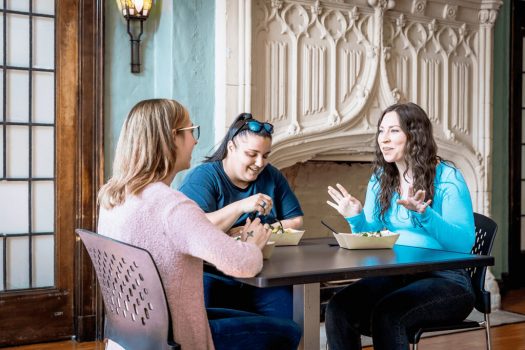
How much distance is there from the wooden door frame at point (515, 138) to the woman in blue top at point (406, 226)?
292 cm

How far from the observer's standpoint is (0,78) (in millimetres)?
3686

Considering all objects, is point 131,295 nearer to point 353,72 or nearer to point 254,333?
point 254,333

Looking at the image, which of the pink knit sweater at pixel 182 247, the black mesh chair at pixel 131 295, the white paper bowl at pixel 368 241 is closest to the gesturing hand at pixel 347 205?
the white paper bowl at pixel 368 241

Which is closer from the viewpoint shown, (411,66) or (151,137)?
(151,137)

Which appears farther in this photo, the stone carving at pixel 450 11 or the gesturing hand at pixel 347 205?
the stone carving at pixel 450 11

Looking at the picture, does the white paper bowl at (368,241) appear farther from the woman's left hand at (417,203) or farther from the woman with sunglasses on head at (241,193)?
the woman with sunglasses on head at (241,193)

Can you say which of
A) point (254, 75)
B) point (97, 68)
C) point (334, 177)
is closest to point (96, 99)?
point (97, 68)

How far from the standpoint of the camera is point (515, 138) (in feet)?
17.4

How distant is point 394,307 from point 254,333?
609mm

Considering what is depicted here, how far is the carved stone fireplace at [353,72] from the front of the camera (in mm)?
3875

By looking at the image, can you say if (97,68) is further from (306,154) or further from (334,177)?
(334,177)

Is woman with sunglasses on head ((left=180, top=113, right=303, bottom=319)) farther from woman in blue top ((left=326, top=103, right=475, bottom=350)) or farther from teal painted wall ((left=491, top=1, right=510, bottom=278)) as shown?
teal painted wall ((left=491, top=1, right=510, bottom=278))

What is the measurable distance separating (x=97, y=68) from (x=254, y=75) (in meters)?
0.88

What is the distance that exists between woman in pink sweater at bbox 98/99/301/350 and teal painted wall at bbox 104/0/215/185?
1.93 m
